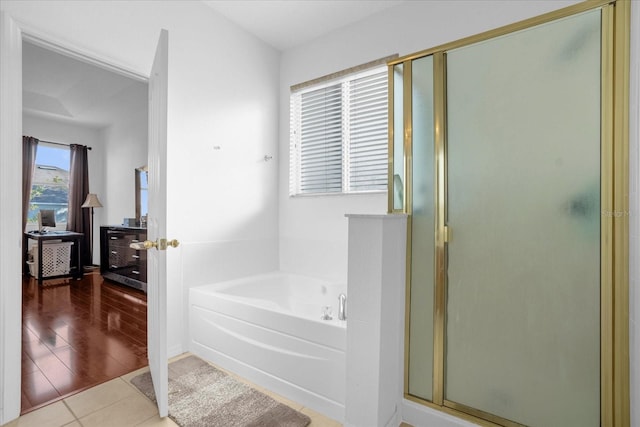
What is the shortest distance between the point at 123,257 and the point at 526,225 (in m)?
4.65

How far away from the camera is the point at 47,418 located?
1546mm

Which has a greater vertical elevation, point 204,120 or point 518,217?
point 204,120

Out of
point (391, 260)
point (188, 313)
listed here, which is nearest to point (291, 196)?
point (188, 313)

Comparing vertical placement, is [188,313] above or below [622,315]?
below

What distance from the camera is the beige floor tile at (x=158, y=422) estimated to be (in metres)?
1.52

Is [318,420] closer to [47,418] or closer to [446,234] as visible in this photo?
[446,234]

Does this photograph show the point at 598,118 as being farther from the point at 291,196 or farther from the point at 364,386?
the point at 291,196

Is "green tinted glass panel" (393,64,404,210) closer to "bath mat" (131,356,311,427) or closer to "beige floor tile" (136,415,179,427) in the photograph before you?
"bath mat" (131,356,311,427)

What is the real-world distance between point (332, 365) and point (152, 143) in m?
1.65

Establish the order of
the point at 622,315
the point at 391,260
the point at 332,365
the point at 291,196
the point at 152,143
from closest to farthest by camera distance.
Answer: the point at 622,315
the point at 391,260
the point at 332,365
the point at 152,143
the point at 291,196

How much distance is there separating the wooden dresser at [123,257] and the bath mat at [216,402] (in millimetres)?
2231

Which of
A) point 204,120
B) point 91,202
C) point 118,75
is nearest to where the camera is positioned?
point 204,120

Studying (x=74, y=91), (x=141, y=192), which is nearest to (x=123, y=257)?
(x=141, y=192)

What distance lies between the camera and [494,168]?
4.41 feet
